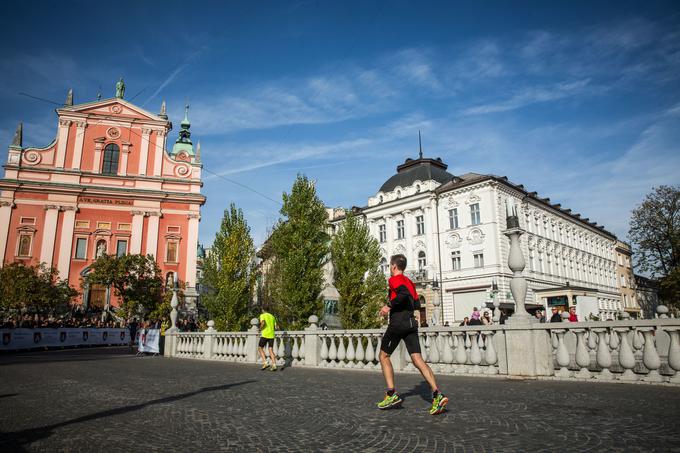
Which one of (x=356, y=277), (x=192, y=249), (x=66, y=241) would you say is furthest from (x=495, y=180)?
(x=66, y=241)

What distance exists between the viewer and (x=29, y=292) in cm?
3269

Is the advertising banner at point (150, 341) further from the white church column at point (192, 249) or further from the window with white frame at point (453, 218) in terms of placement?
the window with white frame at point (453, 218)

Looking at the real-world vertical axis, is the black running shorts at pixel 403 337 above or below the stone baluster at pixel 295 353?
above

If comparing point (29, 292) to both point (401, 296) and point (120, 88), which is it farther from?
point (401, 296)

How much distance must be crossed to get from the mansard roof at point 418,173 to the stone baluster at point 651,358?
38.5m

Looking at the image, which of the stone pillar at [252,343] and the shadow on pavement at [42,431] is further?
the stone pillar at [252,343]

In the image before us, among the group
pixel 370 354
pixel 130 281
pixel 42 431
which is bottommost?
pixel 42 431

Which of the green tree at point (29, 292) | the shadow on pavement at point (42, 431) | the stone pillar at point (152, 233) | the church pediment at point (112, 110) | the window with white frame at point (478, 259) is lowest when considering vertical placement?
the shadow on pavement at point (42, 431)

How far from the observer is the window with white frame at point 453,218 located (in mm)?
42438

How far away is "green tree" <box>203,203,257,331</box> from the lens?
31.6 meters

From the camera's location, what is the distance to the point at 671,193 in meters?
40.2

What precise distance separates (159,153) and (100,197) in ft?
23.9

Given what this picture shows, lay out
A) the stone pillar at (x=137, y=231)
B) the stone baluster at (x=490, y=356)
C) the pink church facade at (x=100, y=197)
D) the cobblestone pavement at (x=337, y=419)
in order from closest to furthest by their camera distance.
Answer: the cobblestone pavement at (x=337, y=419) → the stone baluster at (x=490, y=356) → the pink church facade at (x=100, y=197) → the stone pillar at (x=137, y=231)

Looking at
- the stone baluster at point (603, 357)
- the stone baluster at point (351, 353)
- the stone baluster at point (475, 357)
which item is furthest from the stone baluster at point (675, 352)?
the stone baluster at point (351, 353)
